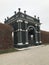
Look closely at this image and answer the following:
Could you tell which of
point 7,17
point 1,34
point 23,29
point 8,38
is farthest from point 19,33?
point 7,17

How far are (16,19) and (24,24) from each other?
1.89 m

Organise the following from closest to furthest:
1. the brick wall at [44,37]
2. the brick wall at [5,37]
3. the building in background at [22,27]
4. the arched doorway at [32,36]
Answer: the brick wall at [5,37]
the building in background at [22,27]
the arched doorway at [32,36]
the brick wall at [44,37]

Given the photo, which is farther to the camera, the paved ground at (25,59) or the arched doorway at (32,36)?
the arched doorway at (32,36)

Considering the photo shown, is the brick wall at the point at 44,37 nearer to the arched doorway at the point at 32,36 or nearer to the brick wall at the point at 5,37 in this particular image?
the arched doorway at the point at 32,36

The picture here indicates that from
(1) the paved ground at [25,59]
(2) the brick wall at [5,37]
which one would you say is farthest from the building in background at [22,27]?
(1) the paved ground at [25,59]

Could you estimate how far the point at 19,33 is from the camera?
90.5ft

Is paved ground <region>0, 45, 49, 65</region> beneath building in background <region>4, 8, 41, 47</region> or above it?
beneath

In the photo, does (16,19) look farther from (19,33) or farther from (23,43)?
(23,43)

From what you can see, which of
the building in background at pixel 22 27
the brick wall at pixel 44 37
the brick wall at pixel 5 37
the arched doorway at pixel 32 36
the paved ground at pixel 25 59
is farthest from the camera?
the brick wall at pixel 44 37

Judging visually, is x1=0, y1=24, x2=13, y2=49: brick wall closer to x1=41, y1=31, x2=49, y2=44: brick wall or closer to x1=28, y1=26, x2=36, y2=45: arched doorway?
x1=28, y1=26, x2=36, y2=45: arched doorway

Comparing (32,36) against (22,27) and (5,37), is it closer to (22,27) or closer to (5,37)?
(22,27)

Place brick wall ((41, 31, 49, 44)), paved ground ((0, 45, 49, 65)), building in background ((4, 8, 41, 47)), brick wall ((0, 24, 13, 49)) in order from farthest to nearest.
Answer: brick wall ((41, 31, 49, 44)), building in background ((4, 8, 41, 47)), brick wall ((0, 24, 13, 49)), paved ground ((0, 45, 49, 65))

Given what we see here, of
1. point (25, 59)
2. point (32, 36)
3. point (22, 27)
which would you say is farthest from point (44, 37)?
point (25, 59)

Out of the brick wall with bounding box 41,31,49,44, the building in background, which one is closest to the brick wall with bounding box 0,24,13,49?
the building in background
